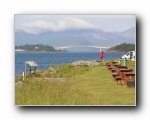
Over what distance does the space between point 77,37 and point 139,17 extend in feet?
2.65

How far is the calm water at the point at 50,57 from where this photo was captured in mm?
11984

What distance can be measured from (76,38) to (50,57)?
40 centimetres

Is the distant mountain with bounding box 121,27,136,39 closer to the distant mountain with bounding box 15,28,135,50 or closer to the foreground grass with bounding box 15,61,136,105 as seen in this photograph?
the distant mountain with bounding box 15,28,135,50

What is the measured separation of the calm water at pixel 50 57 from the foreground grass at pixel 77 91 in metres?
0.15

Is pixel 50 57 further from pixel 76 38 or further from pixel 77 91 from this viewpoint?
pixel 77 91

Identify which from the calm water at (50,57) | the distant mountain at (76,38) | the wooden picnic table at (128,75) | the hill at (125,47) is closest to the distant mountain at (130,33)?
the distant mountain at (76,38)

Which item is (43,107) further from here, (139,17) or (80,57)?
(139,17)

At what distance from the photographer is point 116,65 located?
12.1 meters

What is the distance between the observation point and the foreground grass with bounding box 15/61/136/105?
1201cm

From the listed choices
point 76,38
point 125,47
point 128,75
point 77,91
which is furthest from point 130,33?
point 77,91

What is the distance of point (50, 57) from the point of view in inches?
Result: 475

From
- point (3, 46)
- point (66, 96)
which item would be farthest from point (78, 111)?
point (3, 46)

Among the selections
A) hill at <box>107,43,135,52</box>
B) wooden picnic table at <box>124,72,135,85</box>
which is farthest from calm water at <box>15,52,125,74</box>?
wooden picnic table at <box>124,72,135,85</box>

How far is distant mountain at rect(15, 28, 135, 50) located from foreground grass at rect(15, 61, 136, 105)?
13.2 inches
